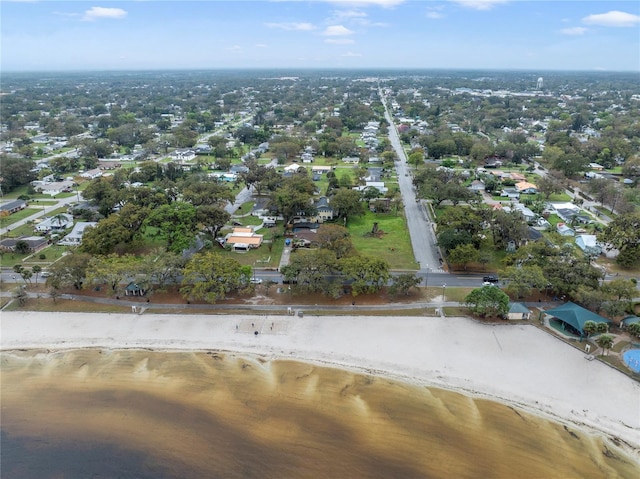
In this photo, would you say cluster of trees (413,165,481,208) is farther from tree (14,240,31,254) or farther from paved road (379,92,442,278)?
tree (14,240,31,254)

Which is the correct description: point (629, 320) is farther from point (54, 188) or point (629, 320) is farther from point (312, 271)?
point (54, 188)

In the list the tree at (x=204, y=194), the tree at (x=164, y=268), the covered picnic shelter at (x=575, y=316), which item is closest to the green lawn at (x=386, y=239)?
the covered picnic shelter at (x=575, y=316)

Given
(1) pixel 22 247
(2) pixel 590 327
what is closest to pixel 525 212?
(2) pixel 590 327

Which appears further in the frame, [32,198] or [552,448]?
[32,198]

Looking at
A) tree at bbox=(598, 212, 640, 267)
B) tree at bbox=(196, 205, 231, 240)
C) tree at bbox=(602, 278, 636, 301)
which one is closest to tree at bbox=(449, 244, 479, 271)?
tree at bbox=(602, 278, 636, 301)

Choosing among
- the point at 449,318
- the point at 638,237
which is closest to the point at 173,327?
the point at 449,318

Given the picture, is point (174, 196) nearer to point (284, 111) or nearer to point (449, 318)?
point (449, 318)
